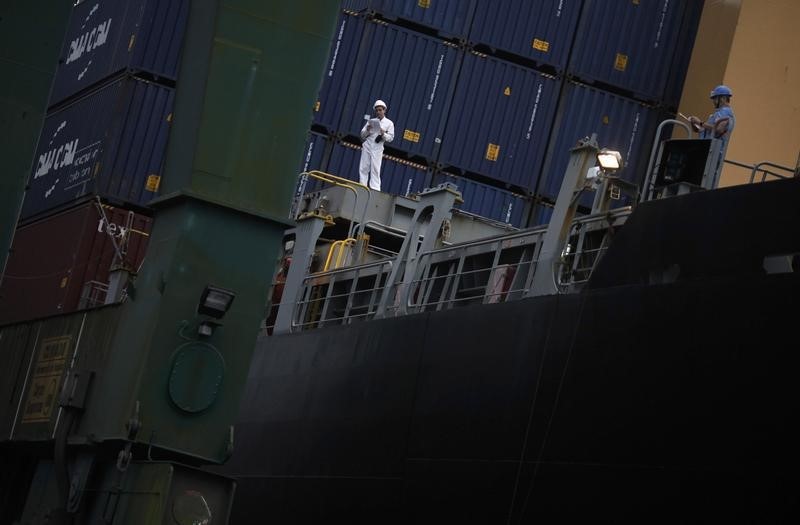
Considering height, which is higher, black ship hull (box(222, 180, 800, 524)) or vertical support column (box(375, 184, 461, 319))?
vertical support column (box(375, 184, 461, 319))

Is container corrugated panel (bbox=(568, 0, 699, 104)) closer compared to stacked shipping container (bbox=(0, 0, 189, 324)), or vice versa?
stacked shipping container (bbox=(0, 0, 189, 324))

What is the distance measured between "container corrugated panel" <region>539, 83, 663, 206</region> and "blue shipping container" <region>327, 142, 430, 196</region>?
8.12 ft

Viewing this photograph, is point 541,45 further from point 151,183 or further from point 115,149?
point 115,149

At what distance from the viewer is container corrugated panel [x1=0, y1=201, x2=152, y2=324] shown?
2409cm

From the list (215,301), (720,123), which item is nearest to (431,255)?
(720,123)

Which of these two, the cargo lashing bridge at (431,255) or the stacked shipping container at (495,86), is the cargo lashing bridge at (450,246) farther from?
the stacked shipping container at (495,86)

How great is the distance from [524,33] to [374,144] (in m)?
7.01

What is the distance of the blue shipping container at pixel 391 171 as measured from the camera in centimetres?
2634

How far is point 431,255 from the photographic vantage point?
52.3ft

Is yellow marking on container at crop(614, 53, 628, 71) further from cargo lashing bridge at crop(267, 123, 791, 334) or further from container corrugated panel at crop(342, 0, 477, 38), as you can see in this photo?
cargo lashing bridge at crop(267, 123, 791, 334)

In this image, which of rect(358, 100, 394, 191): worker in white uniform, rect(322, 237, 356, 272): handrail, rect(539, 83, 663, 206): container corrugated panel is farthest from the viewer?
rect(539, 83, 663, 206): container corrugated panel

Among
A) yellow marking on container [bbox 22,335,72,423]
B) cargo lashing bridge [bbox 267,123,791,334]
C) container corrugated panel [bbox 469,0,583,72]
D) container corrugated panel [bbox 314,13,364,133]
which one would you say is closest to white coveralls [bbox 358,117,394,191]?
cargo lashing bridge [bbox 267,123,791,334]

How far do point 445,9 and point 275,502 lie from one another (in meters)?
13.9

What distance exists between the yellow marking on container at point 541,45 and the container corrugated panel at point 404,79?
1494 millimetres
